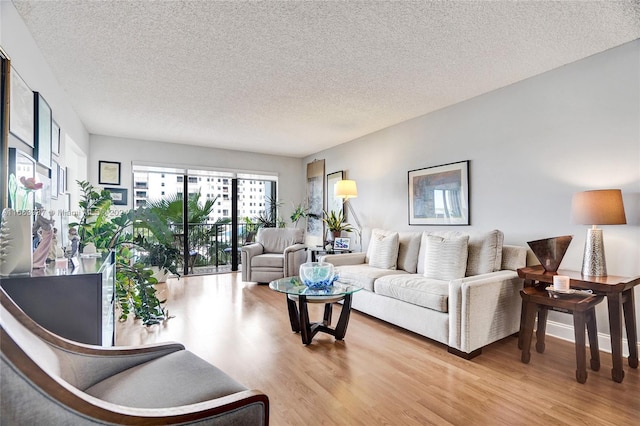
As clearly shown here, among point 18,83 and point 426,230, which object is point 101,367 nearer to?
point 18,83

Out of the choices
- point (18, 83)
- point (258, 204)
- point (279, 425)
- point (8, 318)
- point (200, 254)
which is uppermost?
point (18, 83)

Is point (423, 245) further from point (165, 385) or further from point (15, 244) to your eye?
point (15, 244)

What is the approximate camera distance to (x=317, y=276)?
287 centimetres

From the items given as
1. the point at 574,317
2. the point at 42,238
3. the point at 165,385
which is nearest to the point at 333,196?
the point at 574,317

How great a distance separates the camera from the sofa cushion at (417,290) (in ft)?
8.82

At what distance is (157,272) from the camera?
5.16 m

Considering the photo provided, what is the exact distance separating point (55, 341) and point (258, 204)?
5.62 metres

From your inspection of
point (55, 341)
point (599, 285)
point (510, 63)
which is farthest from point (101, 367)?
point (510, 63)

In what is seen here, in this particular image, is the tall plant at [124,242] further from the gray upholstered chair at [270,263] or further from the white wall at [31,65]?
the gray upholstered chair at [270,263]

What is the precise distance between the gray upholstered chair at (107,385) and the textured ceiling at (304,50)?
200 centimetres

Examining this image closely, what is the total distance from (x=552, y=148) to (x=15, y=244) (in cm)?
387

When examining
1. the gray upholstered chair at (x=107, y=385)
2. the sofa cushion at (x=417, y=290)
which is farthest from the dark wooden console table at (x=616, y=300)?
the gray upholstered chair at (x=107, y=385)

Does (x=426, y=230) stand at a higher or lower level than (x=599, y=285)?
higher

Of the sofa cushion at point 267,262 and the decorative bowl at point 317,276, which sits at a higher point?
the decorative bowl at point 317,276
